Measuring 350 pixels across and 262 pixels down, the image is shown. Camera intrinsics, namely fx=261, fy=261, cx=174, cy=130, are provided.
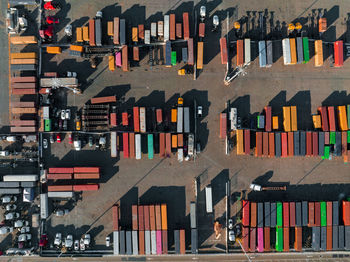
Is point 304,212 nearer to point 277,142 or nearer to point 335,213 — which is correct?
point 335,213

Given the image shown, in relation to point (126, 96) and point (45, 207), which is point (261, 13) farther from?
point (45, 207)

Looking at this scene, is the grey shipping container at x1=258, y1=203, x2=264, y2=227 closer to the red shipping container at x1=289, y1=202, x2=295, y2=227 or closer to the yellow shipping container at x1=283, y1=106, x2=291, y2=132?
the red shipping container at x1=289, y1=202, x2=295, y2=227

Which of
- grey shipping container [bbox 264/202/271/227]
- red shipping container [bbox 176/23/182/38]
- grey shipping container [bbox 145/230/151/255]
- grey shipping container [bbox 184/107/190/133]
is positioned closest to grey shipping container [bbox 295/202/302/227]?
grey shipping container [bbox 264/202/271/227]

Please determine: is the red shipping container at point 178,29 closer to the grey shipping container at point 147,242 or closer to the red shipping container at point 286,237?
the grey shipping container at point 147,242

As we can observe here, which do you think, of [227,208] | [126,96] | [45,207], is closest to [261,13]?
[126,96]

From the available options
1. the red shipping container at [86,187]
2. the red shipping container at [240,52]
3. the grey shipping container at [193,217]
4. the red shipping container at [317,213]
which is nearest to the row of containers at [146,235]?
the grey shipping container at [193,217]
